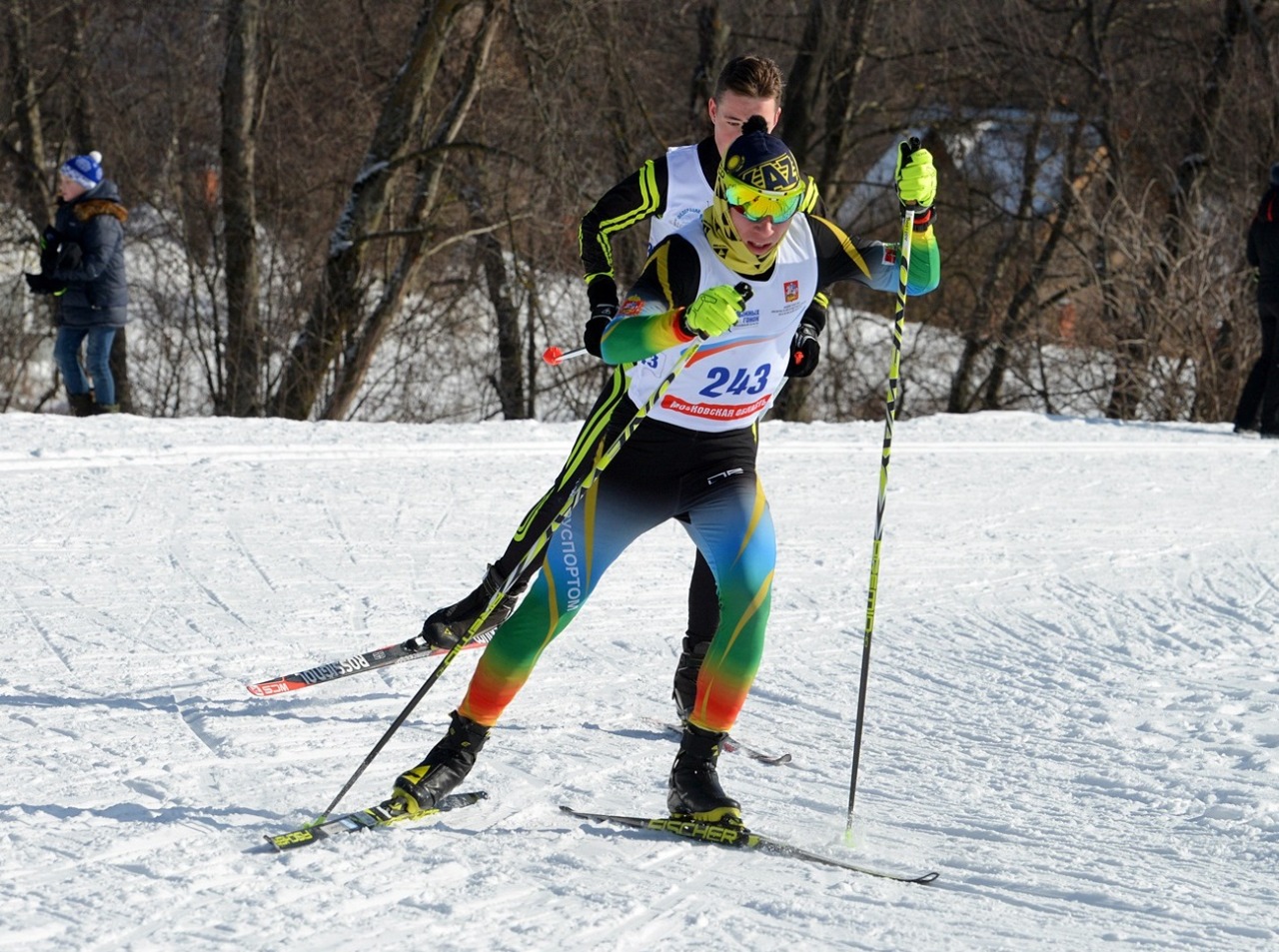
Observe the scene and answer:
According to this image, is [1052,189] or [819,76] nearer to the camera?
[819,76]

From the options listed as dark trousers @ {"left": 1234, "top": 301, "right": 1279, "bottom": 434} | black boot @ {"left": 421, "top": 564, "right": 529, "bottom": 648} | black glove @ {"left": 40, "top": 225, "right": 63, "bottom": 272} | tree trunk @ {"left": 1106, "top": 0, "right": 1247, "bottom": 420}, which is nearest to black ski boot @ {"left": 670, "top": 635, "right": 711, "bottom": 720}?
black boot @ {"left": 421, "top": 564, "right": 529, "bottom": 648}

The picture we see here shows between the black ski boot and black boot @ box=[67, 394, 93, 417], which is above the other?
black boot @ box=[67, 394, 93, 417]

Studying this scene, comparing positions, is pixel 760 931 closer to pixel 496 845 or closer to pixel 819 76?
pixel 496 845

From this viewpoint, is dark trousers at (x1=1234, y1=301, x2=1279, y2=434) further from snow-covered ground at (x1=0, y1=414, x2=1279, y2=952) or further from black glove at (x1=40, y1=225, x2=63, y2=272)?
black glove at (x1=40, y1=225, x2=63, y2=272)

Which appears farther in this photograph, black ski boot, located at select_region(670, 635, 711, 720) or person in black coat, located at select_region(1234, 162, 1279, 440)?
person in black coat, located at select_region(1234, 162, 1279, 440)

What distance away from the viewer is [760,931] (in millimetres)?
2854

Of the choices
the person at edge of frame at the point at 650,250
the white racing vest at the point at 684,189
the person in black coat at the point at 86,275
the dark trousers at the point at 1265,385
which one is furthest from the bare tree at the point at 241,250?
the white racing vest at the point at 684,189

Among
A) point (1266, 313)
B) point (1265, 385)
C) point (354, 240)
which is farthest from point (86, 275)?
point (1265, 385)

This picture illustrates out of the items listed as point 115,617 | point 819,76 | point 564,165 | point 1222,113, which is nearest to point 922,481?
point 115,617

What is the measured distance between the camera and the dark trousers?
9.93 metres

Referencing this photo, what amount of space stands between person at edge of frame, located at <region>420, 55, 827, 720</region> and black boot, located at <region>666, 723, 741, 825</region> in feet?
2.00

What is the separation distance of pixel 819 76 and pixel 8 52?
8.96 metres

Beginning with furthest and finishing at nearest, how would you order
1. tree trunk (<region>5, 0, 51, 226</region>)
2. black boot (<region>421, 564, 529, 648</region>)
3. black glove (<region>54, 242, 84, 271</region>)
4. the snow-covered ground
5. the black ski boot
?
tree trunk (<region>5, 0, 51, 226</region>) < black glove (<region>54, 242, 84, 271</region>) < black boot (<region>421, 564, 529, 648</region>) < the black ski boot < the snow-covered ground

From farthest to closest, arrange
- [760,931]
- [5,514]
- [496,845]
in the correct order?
[5,514]
[496,845]
[760,931]
